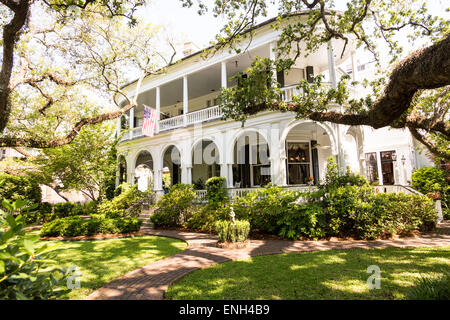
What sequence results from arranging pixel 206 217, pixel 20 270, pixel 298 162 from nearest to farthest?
1. pixel 20 270
2. pixel 206 217
3. pixel 298 162

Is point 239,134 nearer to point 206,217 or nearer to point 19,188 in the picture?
point 206,217

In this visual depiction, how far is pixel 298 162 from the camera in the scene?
14.3m

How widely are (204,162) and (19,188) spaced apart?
12.4 m

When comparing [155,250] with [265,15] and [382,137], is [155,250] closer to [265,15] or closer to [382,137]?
[265,15]

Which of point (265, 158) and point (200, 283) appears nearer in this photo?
point (200, 283)

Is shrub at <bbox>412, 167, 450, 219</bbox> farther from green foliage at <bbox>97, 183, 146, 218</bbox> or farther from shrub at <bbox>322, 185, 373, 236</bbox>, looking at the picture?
green foliage at <bbox>97, 183, 146, 218</bbox>

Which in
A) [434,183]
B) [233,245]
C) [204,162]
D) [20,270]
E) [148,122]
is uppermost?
[148,122]

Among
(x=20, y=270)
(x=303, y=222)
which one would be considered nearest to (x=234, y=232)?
(x=303, y=222)

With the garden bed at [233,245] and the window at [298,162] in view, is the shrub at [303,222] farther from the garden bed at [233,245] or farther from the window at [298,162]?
the window at [298,162]

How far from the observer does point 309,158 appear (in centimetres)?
1449

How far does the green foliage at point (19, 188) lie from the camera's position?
15055mm

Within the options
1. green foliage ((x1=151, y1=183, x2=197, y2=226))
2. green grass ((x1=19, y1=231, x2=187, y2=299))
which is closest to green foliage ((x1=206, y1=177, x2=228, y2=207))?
green foliage ((x1=151, y1=183, x2=197, y2=226))
